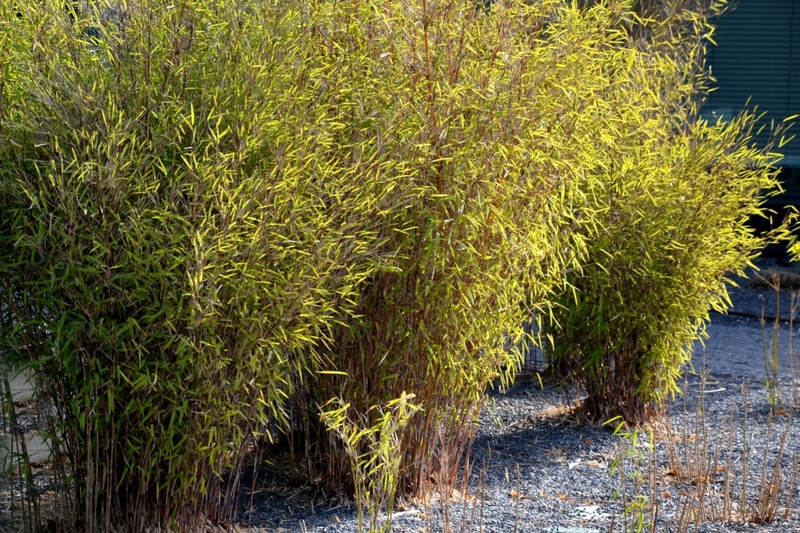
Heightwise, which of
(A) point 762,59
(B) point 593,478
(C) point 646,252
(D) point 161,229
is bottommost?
(B) point 593,478

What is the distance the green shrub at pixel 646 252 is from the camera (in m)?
4.46

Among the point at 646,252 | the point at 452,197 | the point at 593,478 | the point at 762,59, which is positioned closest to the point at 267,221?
the point at 452,197

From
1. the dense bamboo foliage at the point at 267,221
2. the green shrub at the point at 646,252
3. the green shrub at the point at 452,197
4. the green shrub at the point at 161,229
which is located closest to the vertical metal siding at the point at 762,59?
the green shrub at the point at 646,252

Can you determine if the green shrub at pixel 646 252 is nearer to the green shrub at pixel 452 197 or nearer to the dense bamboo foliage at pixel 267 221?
the dense bamboo foliage at pixel 267 221

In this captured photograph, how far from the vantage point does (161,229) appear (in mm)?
2832

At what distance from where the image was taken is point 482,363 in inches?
144

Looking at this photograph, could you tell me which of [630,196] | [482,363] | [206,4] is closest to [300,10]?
[206,4]

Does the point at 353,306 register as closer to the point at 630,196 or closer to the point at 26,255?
the point at 26,255

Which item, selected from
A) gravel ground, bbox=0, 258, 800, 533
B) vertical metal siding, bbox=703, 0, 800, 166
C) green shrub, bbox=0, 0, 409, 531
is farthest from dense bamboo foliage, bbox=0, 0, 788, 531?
vertical metal siding, bbox=703, 0, 800, 166

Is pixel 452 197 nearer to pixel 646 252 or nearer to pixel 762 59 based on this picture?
pixel 646 252

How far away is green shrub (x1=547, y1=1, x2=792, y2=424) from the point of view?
4461 mm

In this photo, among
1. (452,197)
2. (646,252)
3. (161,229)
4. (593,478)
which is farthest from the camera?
(646,252)

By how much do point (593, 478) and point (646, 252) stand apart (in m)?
1.00

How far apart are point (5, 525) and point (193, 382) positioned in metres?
0.96
